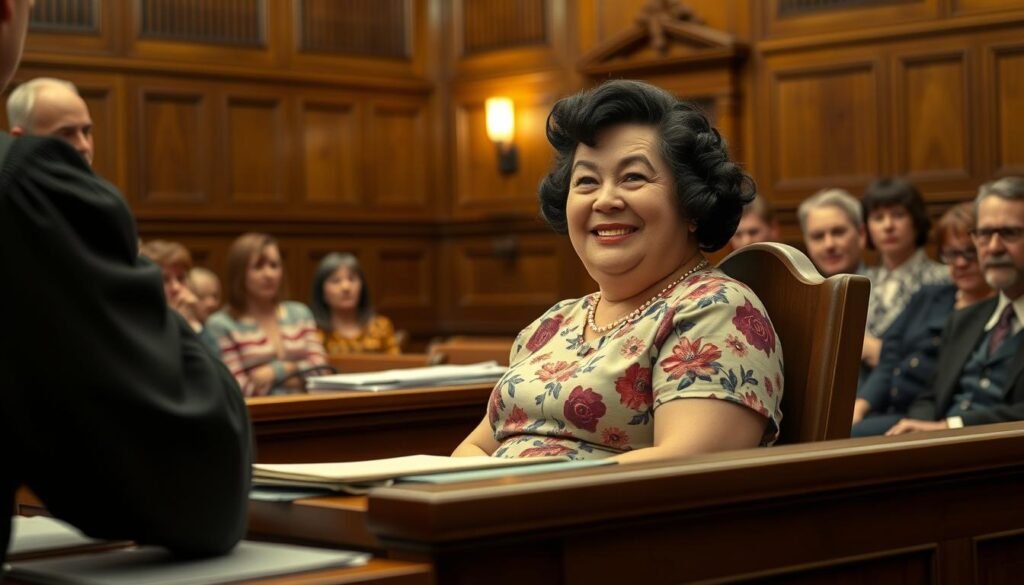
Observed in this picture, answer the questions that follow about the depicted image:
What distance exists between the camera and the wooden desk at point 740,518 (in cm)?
157

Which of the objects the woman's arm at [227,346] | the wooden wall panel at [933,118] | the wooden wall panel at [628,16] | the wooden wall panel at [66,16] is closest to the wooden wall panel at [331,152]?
the wooden wall panel at [66,16]

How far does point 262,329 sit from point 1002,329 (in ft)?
10.8

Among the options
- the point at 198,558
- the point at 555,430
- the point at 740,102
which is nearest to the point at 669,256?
the point at 555,430

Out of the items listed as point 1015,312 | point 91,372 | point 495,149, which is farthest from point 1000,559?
point 495,149

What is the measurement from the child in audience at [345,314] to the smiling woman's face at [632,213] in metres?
4.93

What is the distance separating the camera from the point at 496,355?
17.0 feet

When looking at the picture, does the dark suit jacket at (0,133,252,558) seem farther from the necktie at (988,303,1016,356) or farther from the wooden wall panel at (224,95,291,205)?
the wooden wall panel at (224,95,291,205)

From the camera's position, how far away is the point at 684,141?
2.59 meters

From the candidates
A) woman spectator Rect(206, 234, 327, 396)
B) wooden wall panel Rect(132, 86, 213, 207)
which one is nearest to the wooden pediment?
wooden wall panel Rect(132, 86, 213, 207)

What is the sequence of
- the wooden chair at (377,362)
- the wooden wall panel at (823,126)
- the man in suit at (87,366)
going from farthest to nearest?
the wooden wall panel at (823,126) → the wooden chair at (377,362) → the man in suit at (87,366)

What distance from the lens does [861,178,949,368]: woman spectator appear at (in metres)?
5.99

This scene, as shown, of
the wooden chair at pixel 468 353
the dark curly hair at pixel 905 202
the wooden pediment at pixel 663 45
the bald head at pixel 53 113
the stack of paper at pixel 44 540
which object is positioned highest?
the wooden pediment at pixel 663 45

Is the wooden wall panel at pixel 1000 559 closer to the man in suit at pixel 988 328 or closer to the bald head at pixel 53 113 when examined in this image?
the man in suit at pixel 988 328

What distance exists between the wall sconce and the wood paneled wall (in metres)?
0.06
